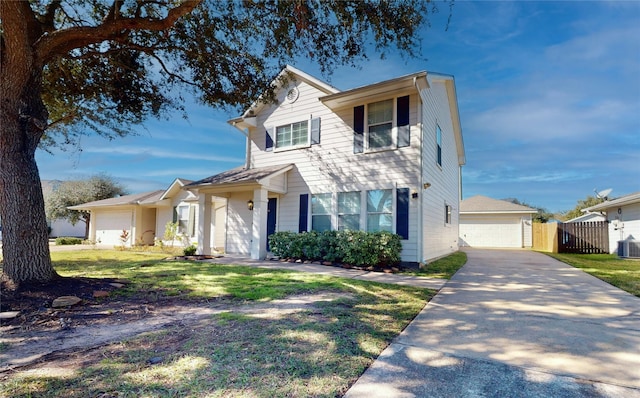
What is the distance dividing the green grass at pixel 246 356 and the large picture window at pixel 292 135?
7.64m

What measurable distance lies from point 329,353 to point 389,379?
610 mm

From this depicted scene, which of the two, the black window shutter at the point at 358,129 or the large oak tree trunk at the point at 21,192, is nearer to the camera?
the large oak tree trunk at the point at 21,192

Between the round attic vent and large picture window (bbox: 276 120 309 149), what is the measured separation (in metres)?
0.92

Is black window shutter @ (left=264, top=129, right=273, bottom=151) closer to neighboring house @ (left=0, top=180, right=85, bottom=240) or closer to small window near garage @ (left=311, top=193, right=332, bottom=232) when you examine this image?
small window near garage @ (left=311, top=193, right=332, bottom=232)

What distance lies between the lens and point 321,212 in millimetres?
11000

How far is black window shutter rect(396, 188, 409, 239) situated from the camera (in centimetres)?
939

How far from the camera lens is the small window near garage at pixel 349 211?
10.3 metres

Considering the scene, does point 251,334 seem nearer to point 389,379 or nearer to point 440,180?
point 389,379

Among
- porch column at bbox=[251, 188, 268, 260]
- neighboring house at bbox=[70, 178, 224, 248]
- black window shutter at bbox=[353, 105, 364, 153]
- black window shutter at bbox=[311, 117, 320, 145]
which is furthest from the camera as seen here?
Answer: neighboring house at bbox=[70, 178, 224, 248]

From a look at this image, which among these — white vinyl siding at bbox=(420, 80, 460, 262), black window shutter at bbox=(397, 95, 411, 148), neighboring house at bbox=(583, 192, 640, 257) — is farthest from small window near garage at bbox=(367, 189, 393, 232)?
neighboring house at bbox=(583, 192, 640, 257)

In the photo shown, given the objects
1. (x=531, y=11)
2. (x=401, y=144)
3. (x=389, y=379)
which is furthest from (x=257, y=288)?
(x=531, y=11)

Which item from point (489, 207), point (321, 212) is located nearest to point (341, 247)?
point (321, 212)

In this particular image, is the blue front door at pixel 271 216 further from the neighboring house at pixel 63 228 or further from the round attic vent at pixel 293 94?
the neighboring house at pixel 63 228

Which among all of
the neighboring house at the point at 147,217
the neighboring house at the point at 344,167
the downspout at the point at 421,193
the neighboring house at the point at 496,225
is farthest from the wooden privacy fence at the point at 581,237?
the neighboring house at the point at 147,217
